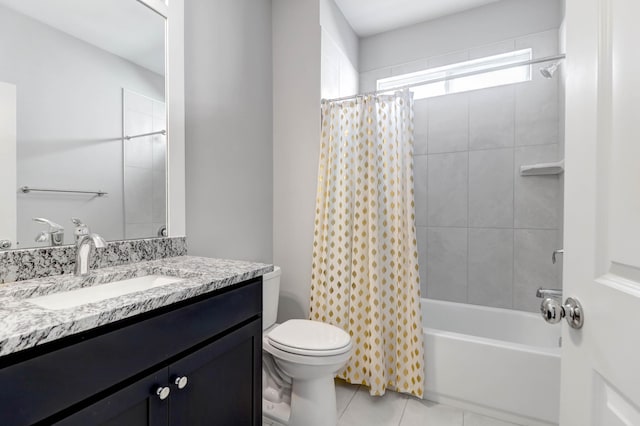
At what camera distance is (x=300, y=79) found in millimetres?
2186

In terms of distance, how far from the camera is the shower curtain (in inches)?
73.1

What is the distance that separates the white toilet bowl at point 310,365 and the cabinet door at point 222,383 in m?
0.31

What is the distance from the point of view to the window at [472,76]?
7.81 ft

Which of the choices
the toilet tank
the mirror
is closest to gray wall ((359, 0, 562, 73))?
the mirror

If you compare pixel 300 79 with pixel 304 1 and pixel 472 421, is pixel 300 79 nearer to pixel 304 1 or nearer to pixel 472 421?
pixel 304 1

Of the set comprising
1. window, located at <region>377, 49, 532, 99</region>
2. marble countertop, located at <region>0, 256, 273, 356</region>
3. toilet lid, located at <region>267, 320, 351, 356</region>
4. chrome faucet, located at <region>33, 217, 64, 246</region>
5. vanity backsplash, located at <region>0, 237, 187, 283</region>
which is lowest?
toilet lid, located at <region>267, 320, 351, 356</region>

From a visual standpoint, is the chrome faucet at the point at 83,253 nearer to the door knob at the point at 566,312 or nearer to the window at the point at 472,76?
the door knob at the point at 566,312

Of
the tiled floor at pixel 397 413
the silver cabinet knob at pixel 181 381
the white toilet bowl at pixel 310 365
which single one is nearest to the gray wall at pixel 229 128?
the white toilet bowl at pixel 310 365

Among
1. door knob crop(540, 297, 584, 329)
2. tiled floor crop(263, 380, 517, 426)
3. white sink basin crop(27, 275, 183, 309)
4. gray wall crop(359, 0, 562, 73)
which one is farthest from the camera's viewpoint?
gray wall crop(359, 0, 562, 73)

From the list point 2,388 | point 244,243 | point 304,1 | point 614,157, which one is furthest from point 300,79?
point 2,388

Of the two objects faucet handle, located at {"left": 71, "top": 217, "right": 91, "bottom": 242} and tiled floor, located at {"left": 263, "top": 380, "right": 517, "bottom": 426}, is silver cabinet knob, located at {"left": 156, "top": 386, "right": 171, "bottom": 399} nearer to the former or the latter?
faucet handle, located at {"left": 71, "top": 217, "right": 91, "bottom": 242}

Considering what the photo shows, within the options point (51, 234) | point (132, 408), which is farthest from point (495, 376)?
point (51, 234)

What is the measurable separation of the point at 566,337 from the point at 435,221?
1.94m

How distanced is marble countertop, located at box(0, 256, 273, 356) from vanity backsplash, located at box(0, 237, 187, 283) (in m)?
0.03
